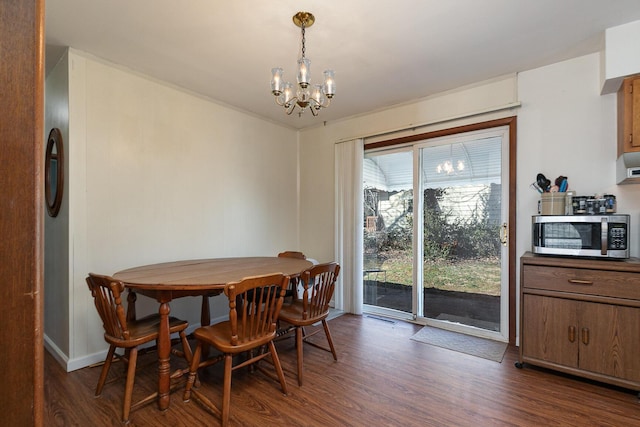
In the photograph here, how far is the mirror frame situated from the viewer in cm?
249

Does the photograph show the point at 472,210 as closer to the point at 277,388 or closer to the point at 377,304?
the point at 377,304

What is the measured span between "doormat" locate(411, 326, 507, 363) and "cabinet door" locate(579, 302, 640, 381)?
64 centimetres

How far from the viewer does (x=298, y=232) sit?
4.53 metres

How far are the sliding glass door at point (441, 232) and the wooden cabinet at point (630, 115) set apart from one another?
897mm

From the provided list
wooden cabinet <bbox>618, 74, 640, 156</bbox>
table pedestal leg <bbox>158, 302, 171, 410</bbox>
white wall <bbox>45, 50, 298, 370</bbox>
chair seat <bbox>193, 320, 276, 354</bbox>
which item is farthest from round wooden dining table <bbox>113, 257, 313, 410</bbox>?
wooden cabinet <bbox>618, 74, 640, 156</bbox>

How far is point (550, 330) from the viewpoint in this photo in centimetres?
234

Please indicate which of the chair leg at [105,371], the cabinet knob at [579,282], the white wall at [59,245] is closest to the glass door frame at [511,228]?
the cabinet knob at [579,282]

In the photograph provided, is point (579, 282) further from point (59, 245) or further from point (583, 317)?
point (59, 245)

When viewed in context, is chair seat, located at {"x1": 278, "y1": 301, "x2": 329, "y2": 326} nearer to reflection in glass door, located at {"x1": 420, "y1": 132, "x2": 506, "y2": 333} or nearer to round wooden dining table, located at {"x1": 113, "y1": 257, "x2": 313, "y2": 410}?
round wooden dining table, located at {"x1": 113, "y1": 257, "x2": 313, "y2": 410}

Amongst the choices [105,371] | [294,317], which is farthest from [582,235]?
[105,371]

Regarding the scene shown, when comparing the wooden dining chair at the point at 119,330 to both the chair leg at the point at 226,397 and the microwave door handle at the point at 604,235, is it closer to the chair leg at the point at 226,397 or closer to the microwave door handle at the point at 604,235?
the chair leg at the point at 226,397

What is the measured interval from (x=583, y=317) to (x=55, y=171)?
4.33 metres

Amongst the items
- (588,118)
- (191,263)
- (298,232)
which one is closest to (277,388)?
(191,263)

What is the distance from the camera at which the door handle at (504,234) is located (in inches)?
117
